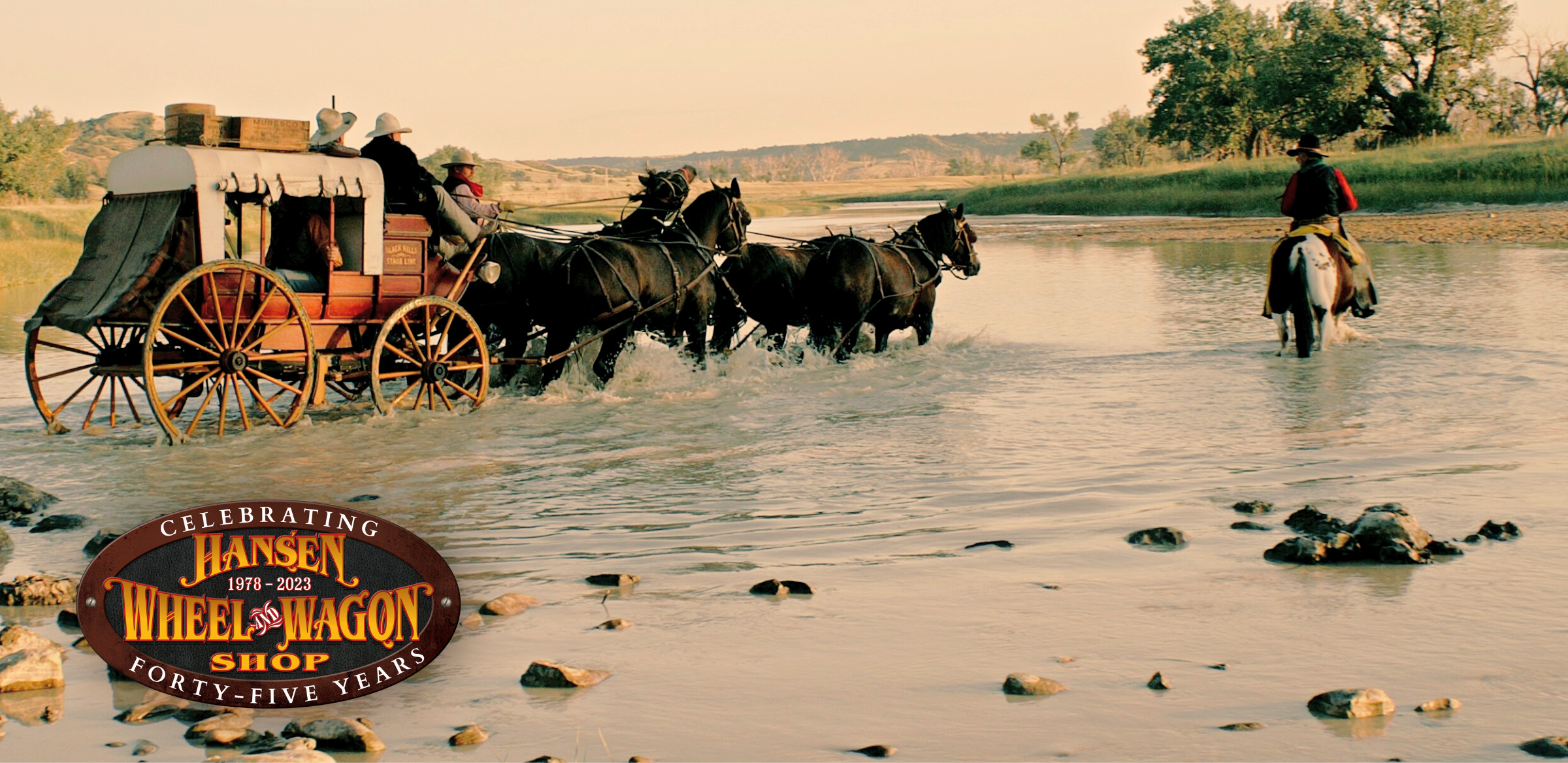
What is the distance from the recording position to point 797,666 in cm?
518

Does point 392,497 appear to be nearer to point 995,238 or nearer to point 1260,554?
point 1260,554

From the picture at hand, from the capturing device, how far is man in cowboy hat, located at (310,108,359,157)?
10539 mm

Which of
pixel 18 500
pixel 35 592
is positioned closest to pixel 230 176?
pixel 18 500

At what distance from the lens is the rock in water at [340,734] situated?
4320mm

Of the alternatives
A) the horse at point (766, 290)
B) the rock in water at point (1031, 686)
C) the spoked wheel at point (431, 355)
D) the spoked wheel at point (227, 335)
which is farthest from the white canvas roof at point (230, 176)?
the rock in water at point (1031, 686)

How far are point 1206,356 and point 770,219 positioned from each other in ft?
180

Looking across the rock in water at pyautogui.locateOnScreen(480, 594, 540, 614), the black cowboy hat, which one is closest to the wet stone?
the rock in water at pyautogui.locateOnScreen(480, 594, 540, 614)

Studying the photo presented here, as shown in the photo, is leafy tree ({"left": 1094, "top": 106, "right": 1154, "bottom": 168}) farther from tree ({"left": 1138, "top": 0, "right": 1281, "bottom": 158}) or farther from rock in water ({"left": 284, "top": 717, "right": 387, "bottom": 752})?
rock in water ({"left": 284, "top": 717, "right": 387, "bottom": 752})

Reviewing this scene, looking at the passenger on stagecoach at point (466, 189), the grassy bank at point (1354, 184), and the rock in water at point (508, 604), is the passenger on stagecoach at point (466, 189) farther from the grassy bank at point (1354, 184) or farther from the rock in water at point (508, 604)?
the grassy bank at point (1354, 184)

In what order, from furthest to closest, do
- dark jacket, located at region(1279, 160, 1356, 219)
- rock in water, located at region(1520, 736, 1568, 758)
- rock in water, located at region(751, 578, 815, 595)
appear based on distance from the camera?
→ dark jacket, located at region(1279, 160, 1356, 219)
rock in water, located at region(751, 578, 815, 595)
rock in water, located at region(1520, 736, 1568, 758)

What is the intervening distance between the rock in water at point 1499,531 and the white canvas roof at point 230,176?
7.76 metres

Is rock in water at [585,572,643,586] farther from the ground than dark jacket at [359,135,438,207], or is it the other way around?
dark jacket at [359,135,438,207]

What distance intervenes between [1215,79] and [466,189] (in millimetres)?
69669

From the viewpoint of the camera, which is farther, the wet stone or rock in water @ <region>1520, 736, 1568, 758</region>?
the wet stone
